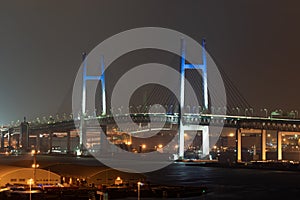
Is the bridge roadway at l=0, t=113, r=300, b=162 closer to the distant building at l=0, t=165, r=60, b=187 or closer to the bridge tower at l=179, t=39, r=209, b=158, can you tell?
the bridge tower at l=179, t=39, r=209, b=158

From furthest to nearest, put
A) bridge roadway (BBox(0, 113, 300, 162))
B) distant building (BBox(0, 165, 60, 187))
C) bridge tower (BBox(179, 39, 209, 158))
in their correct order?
bridge roadway (BBox(0, 113, 300, 162)), bridge tower (BBox(179, 39, 209, 158)), distant building (BBox(0, 165, 60, 187))

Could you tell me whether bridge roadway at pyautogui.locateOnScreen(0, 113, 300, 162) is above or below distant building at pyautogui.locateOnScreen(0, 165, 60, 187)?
above

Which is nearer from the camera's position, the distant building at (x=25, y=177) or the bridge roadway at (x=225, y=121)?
the distant building at (x=25, y=177)

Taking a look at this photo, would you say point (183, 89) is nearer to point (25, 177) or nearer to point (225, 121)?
point (225, 121)

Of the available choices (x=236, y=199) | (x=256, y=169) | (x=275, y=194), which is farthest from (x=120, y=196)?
(x=256, y=169)

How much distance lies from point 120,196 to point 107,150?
41839 mm

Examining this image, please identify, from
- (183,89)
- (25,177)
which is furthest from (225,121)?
(25,177)

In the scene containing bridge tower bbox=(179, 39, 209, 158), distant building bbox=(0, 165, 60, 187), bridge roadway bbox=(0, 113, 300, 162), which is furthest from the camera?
bridge roadway bbox=(0, 113, 300, 162)

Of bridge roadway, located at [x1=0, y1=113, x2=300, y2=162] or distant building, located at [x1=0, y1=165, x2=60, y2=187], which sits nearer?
distant building, located at [x1=0, y1=165, x2=60, y2=187]

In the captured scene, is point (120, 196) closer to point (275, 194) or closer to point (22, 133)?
point (275, 194)

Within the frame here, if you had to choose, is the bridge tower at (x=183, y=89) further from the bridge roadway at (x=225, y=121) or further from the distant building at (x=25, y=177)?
the distant building at (x=25, y=177)

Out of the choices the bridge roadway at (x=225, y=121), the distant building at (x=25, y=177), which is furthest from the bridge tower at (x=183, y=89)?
the distant building at (x=25, y=177)

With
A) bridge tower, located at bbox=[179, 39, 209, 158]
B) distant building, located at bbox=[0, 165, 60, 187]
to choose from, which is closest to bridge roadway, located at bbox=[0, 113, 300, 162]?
bridge tower, located at bbox=[179, 39, 209, 158]

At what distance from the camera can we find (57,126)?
2227 inches
